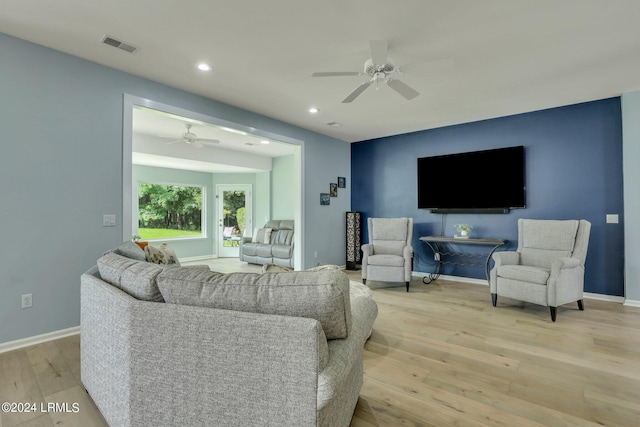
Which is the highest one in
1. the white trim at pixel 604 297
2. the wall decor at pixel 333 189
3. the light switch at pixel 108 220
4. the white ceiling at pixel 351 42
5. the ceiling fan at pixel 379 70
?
the white ceiling at pixel 351 42

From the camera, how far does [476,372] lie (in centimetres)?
226

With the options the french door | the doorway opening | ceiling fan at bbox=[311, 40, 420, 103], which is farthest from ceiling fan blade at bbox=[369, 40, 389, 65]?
the french door

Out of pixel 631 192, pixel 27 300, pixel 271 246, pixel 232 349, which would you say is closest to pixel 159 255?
pixel 27 300

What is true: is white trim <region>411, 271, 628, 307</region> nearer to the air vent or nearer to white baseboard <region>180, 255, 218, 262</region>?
the air vent

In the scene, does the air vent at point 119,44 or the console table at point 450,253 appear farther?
the console table at point 450,253

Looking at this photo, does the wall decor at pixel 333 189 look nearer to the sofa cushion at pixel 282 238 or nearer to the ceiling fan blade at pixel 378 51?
the sofa cushion at pixel 282 238

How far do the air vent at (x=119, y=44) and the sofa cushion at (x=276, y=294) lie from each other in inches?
96.0

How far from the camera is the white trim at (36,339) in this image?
8.60ft

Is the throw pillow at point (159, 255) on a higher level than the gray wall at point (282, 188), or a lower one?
lower

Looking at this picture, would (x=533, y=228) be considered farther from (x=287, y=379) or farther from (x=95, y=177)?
(x=95, y=177)

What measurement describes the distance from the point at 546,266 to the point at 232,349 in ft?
13.5

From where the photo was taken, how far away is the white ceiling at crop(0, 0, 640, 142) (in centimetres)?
232

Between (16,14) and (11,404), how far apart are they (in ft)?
8.92

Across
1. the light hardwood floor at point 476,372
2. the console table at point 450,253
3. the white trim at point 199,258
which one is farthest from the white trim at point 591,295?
the white trim at point 199,258
